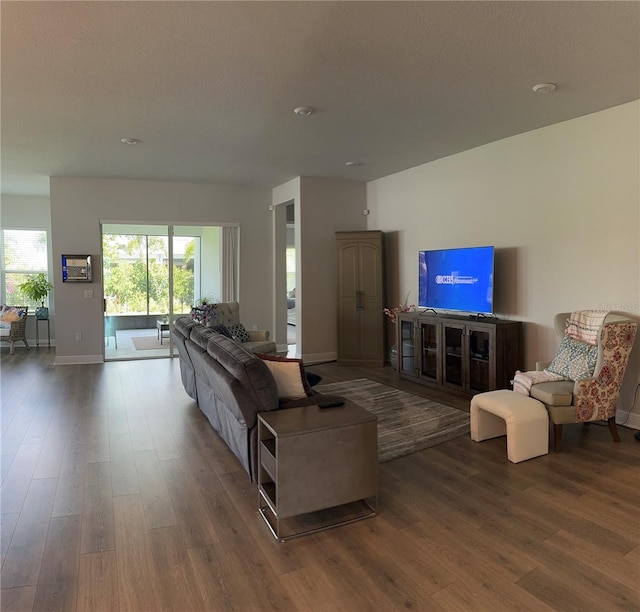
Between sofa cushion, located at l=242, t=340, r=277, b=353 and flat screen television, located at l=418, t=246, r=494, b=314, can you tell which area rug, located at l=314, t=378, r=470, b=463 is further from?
flat screen television, located at l=418, t=246, r=494, b=314

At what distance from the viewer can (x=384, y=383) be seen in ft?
19.0

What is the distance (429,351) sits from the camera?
5582mm

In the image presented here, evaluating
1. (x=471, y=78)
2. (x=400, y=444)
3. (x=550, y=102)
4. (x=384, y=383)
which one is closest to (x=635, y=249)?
(x=550, y=102)

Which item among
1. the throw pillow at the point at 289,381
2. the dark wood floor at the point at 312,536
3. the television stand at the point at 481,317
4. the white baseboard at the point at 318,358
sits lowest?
the dark wood floor at the point at 312,536

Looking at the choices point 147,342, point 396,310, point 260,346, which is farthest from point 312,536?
point 147,342

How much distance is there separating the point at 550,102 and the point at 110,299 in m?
6.64

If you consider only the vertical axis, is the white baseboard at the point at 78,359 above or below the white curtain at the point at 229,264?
below

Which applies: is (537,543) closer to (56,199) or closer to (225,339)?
(225,339)

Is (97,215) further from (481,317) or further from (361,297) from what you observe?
(481,317)

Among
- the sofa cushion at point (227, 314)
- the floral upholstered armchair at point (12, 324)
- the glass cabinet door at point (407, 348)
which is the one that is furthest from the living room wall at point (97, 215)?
the glass cabinet door at point (407, 348)

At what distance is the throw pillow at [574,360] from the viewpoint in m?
3.72

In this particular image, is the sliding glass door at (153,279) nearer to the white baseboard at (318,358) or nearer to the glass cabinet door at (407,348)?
the white baseboard at (318,358)

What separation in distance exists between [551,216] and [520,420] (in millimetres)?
2301

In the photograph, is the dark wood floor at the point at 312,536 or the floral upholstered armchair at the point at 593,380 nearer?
the dark wood floor at the point at 312,536
